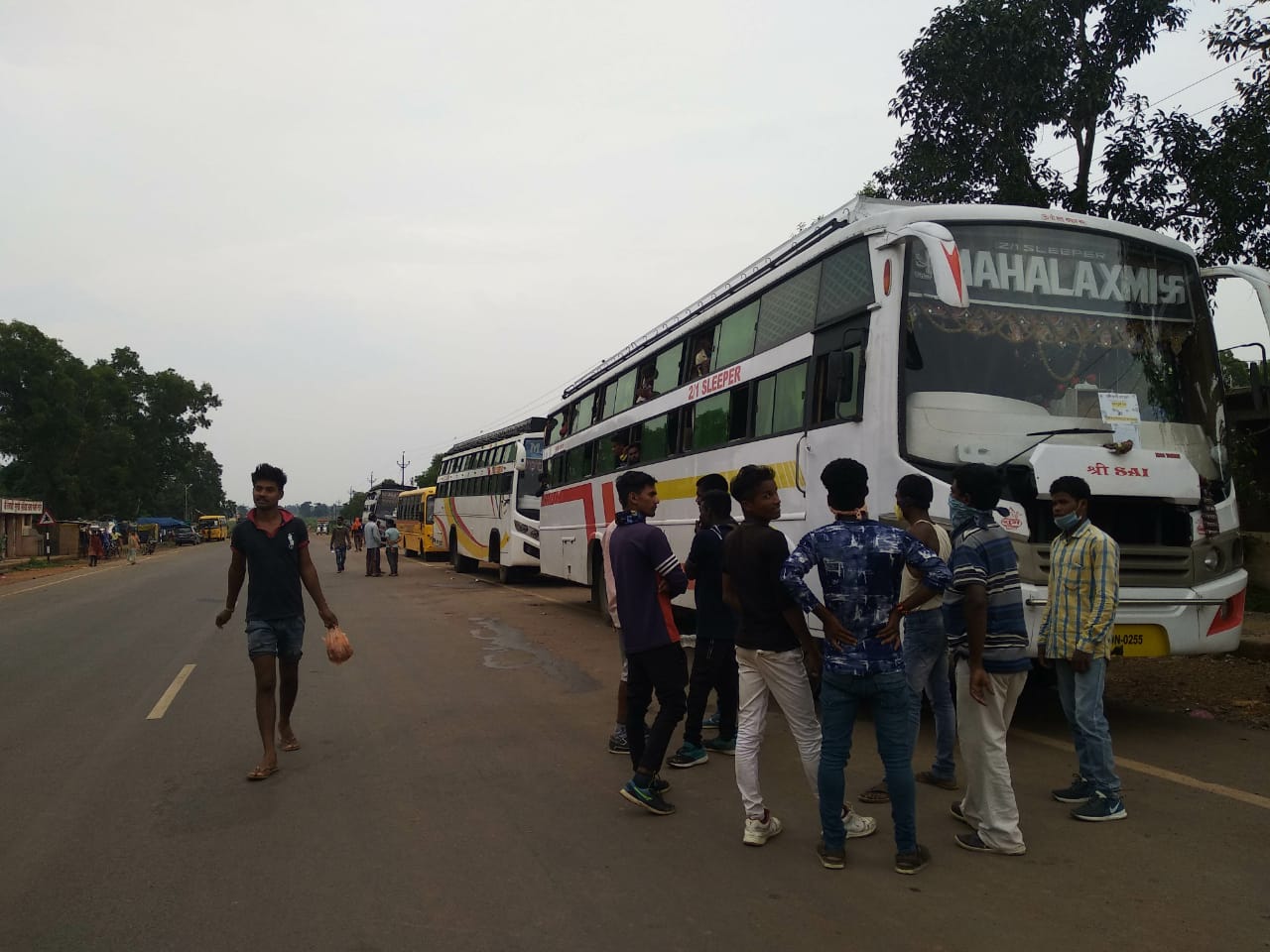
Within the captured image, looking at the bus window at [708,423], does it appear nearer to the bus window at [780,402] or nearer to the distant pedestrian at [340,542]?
the bus window at [780,402]

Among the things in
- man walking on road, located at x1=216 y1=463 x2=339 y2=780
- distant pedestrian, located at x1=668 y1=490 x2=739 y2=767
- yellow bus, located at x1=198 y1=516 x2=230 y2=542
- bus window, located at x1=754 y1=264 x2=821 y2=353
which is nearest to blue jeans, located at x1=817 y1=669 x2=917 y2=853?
distant pedestrian, located at x1=668 y1=490 x2=739 y2=767

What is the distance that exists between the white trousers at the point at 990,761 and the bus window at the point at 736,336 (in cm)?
507

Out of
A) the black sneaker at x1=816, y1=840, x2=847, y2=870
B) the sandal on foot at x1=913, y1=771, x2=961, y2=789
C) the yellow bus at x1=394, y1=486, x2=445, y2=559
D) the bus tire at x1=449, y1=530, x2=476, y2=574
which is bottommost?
the black sneaker at x1=816, y1=840, x2=847, y2=870

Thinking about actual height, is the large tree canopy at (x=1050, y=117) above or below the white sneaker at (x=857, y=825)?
above

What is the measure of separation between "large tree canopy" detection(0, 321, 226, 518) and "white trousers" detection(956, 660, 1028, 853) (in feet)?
184

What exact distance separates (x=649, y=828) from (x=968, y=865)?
59.6 inches

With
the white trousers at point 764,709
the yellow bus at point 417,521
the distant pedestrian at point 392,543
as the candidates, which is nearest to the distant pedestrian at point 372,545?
the distant pedestrian at point 392,543

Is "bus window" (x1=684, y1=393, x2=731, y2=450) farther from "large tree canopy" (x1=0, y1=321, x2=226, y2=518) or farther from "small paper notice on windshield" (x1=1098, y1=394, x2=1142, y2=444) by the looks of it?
"large tree canopy" (x1=0, y1=321, x2=226, y2=518)

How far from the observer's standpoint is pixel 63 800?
17.8ft

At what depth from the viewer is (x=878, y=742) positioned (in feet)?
13.6

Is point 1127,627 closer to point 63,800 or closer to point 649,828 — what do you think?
point 649,828

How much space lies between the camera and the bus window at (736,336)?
9281mm

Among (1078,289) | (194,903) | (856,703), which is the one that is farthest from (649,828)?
(1078,289)

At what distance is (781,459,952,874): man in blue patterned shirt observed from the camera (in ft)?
13.4
